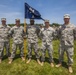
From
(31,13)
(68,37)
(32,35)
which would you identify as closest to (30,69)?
(32,35)

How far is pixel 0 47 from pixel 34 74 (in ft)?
10.5

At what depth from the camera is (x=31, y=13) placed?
12531 millimetres

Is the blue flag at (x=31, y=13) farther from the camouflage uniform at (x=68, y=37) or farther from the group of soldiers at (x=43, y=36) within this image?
the camouflage uniform at (x=68, y=37)

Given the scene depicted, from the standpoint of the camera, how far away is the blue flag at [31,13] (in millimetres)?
12461

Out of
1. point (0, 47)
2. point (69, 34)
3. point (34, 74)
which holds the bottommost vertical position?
point (34, 74)

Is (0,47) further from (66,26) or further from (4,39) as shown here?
(66,26)

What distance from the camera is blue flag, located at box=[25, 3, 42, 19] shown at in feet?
40.9

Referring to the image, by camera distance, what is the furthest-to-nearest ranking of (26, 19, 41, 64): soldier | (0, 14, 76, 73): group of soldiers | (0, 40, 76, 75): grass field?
(26, 19, 41, 64): soldier < (0, 14, 76, 73): group of soldiers < (0, 40, 76, 75): grass field

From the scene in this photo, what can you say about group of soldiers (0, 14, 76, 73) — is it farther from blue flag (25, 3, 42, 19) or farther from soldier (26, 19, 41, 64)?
blue flag (25, 3, 42, 19)

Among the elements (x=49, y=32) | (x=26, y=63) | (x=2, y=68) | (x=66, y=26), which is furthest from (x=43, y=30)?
(x=2, y=68)

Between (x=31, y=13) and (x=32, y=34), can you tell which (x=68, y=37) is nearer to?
(x=32, y=34)

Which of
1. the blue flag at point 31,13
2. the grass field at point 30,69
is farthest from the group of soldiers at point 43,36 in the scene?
the blue flag at point 31,13

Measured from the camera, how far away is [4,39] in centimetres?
1262

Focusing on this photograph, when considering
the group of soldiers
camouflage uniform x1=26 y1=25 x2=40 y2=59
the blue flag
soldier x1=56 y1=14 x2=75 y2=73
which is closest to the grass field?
the group of soldiers
